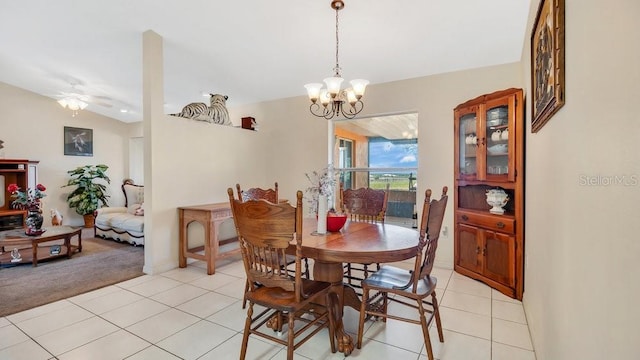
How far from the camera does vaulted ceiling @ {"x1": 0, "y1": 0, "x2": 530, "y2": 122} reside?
2.95m

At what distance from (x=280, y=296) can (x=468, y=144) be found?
2.82m

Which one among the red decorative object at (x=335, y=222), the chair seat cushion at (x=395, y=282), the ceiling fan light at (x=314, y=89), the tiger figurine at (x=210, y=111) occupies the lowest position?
the chair seat cushion at (x=395, y=282)

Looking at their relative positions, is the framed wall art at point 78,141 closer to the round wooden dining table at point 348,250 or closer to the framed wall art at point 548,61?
the round wooden dining table at point 348,250

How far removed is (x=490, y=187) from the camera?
3500 mm

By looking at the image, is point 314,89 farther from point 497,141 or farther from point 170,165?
point 170,165

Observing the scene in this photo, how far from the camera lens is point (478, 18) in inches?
113

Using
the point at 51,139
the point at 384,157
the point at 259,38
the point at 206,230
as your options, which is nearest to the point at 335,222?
the point at 206,230

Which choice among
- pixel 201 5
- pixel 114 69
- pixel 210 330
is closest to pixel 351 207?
pixel 210 330

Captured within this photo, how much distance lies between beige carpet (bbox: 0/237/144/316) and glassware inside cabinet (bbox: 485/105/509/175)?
423 cm

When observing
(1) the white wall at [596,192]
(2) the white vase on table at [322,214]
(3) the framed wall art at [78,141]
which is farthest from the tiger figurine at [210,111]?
(1) the white wall at [596,192]

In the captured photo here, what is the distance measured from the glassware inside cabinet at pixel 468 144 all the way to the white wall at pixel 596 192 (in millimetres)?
1857

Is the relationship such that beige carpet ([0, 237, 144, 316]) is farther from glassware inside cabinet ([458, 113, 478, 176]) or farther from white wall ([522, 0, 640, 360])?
glassware inside cabinet ([458, 113, 478, 176])

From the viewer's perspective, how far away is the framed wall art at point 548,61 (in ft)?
4.40

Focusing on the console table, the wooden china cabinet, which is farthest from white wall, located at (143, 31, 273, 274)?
the wooden china cabinet
